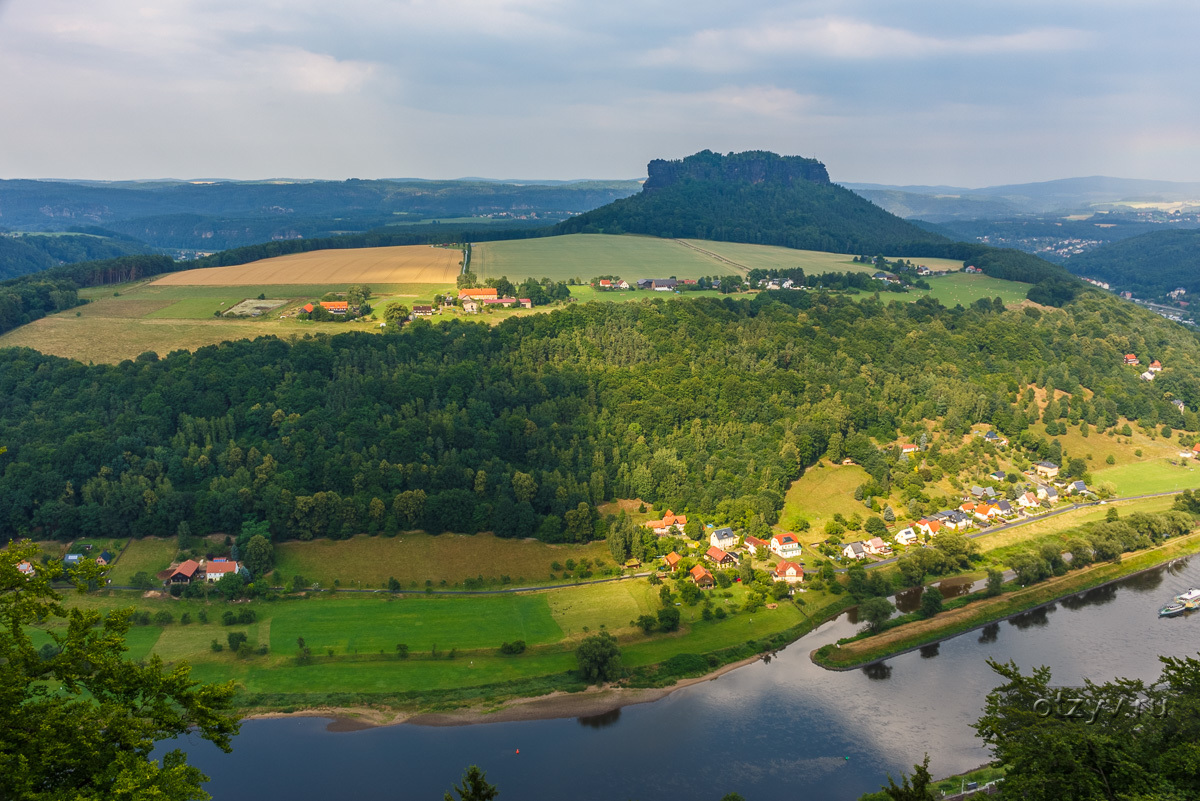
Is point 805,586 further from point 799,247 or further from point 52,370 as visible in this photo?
point 799,247

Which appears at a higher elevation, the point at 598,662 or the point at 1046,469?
the point at 1046,469

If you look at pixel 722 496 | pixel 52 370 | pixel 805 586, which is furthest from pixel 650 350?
pixel 52 370

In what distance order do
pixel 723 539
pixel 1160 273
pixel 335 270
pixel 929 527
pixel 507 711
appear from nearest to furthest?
pixel 507 711, pixel 723 539, pixel 929 527, pixel 335 270, pixel 1160 273

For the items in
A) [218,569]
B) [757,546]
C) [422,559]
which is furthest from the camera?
[757,546]

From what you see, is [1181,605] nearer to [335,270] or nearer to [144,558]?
[144,558]

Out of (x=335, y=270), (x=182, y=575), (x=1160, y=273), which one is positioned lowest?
(x=182, y=575)

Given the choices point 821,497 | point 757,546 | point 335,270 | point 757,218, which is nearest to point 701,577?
point 757,546
